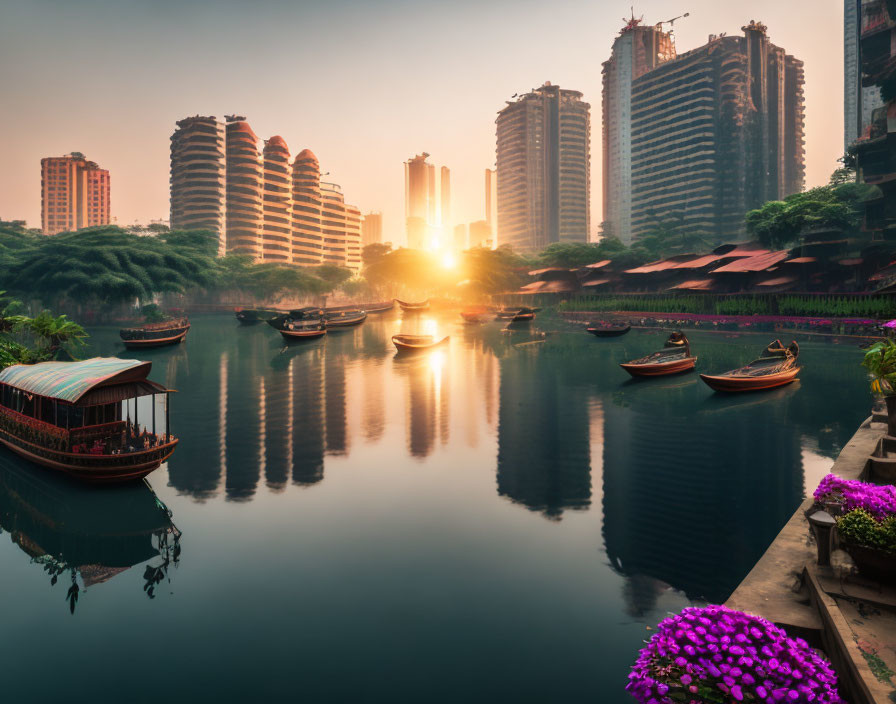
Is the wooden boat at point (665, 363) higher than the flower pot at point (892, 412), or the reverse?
the wooden boat at point (665, 363)

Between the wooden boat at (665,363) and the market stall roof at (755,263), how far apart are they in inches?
820

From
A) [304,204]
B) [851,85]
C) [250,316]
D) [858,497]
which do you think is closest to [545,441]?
[858,497]

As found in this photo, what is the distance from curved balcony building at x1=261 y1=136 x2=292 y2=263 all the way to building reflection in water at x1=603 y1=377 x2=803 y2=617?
14930 centimetres

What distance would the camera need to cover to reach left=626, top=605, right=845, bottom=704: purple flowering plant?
4230 millimetres

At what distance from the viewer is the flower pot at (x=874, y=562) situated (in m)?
6.25

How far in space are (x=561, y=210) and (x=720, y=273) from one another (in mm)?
148535

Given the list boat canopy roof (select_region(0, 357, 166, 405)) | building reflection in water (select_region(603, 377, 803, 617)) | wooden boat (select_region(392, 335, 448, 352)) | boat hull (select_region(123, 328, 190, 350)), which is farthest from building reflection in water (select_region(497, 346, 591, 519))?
boat hull (select_region(123, 328, 190, 350))

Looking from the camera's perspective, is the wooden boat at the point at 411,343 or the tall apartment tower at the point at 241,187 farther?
the tall apartment tower at the point at 241,187

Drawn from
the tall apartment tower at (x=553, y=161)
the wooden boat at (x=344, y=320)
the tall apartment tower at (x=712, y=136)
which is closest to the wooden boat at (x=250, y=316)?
the wooden boat at (x=344, y=320)

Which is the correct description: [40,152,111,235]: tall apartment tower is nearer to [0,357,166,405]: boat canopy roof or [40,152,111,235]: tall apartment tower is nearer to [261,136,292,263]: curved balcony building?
[261,136,292,263]: curved balcony building

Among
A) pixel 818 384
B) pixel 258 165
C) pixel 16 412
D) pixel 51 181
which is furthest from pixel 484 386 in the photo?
pixel 51 181

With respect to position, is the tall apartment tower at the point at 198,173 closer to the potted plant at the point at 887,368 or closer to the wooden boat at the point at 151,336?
the wooden boat at the point at 151,336

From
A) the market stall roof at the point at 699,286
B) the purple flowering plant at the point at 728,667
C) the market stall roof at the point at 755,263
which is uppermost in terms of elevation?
the market stall roof at the point at 755,263

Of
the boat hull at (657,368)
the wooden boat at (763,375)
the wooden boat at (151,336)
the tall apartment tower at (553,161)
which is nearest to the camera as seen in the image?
the wooden boat at (763,375)
